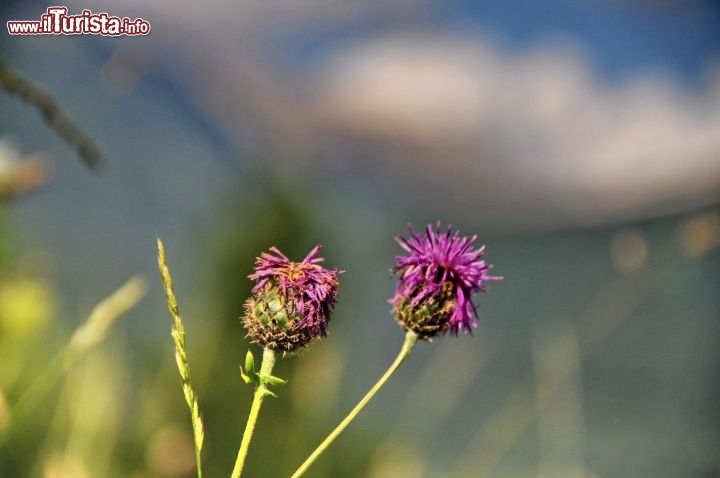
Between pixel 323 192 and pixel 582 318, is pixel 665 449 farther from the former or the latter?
pixel 323 192

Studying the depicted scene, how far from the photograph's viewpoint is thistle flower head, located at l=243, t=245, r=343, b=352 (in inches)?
19.7

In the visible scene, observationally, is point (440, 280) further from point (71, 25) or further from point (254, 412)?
point (71, 25)

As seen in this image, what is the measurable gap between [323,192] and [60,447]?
23.2 inches

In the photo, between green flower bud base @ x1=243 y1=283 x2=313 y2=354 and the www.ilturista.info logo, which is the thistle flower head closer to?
green flower bud base @ x1=243 y1=283 x2=313 y2=354

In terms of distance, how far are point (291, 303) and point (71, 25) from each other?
0.68m

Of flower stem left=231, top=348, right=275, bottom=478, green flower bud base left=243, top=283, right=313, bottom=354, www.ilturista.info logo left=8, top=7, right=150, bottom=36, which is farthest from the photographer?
www.ilturista.info logo left=8, top=7, right=150, bottom=36

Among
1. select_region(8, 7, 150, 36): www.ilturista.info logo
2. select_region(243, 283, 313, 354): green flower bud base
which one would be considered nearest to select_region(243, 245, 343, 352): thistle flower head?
select_region(243, 283, 313, 354): green flower bud base

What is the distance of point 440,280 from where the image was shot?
0.52m

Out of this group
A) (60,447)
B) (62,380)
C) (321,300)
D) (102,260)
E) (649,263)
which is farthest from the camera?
(649,263)

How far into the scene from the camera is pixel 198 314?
1.20 m

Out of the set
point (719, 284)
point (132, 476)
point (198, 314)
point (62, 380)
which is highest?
point (719, 284)

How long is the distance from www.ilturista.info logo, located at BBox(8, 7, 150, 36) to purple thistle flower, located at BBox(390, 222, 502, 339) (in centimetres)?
62

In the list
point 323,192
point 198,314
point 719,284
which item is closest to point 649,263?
point 719,284

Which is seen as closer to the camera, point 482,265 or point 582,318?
point 482,265
